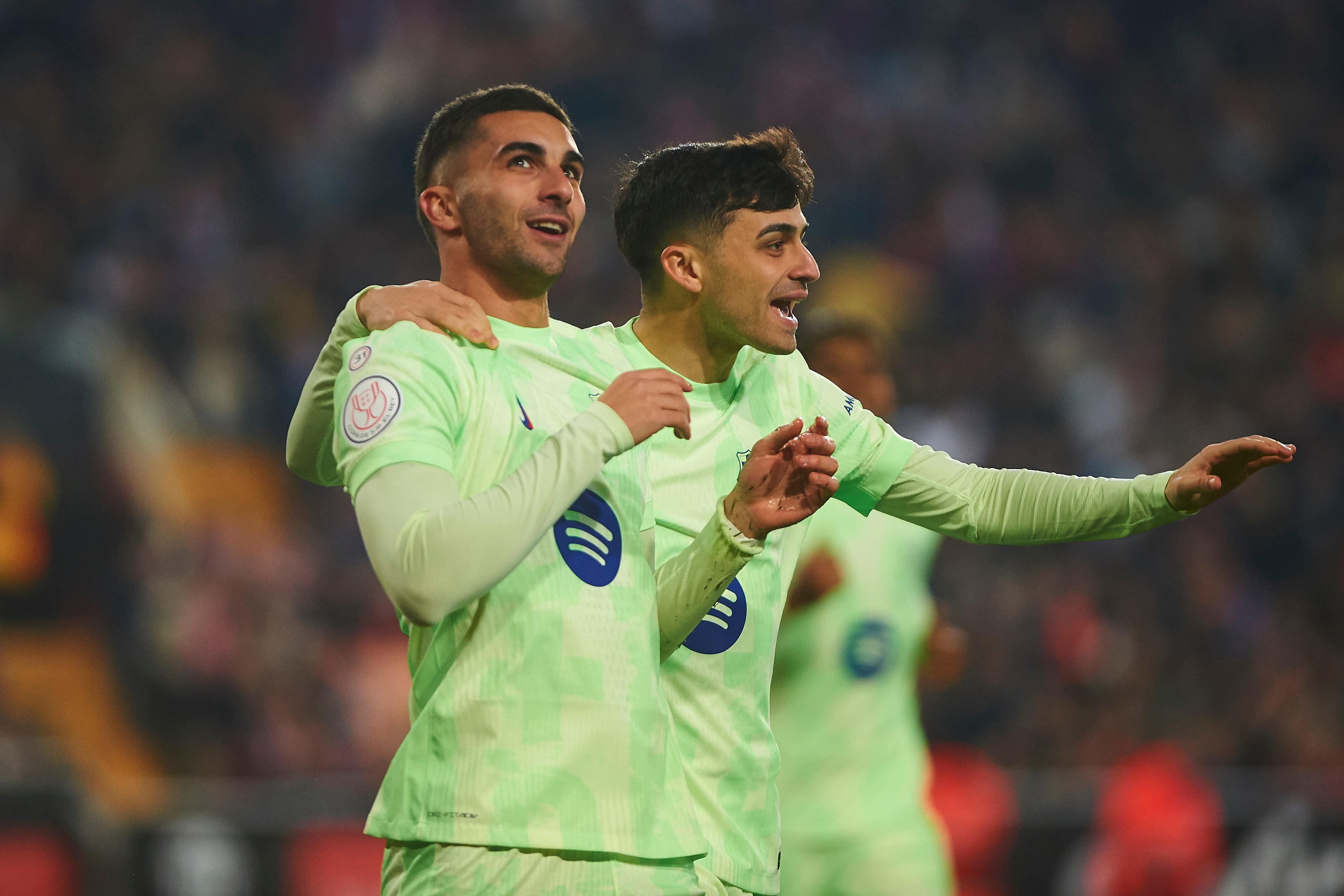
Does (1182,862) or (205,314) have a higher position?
(205,314)

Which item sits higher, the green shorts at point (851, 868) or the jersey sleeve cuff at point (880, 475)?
the jersey sleeve cuff at point (880, 475)

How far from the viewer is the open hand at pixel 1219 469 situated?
307 centimetres

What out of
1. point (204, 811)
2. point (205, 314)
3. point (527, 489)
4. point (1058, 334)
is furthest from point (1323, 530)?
point (527, 489)

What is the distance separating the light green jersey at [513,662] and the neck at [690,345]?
825 millimetres

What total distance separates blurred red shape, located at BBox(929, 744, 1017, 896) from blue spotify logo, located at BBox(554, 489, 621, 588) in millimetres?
3972

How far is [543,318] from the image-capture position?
3.10 meters

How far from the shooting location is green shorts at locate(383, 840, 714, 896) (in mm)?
2547

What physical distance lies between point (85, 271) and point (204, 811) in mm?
4801

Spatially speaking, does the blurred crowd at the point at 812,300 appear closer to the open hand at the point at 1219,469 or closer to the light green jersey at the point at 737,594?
the light green jersey at the point at 737,594

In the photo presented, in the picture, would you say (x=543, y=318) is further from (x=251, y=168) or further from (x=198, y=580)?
(x=251, y=168)

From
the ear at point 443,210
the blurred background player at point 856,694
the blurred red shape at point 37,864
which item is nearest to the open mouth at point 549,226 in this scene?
the ear at point 443,210

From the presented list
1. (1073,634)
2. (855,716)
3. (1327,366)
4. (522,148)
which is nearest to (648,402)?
(522,148)

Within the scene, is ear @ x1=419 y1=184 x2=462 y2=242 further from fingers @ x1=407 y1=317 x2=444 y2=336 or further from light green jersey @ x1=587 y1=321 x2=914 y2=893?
light green jersey @ x1=587 y1=321 x2=914 y2=893

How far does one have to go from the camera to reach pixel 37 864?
6.45 meters
